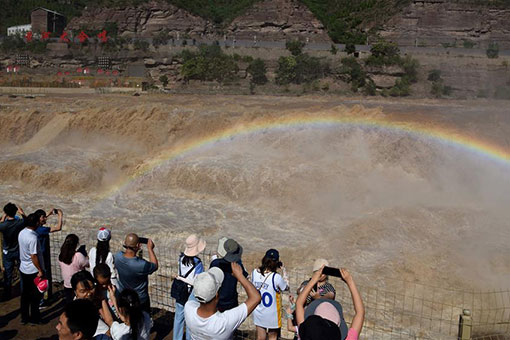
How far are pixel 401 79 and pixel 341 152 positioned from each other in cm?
3163

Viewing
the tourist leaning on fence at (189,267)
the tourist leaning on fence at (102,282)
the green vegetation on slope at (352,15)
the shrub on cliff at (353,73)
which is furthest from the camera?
the green vegetation on slope at (352,15)

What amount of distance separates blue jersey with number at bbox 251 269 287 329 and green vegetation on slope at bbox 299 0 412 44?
64.9 m

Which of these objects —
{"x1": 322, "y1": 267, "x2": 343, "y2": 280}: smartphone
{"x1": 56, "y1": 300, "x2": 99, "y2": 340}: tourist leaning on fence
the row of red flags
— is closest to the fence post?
{"x1": 322, "y1": 267, "x2": 343, "y2": 280}: smartphone

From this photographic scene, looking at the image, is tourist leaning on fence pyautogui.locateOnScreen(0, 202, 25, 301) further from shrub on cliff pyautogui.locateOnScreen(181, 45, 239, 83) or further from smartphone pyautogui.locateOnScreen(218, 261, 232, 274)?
shrub on cliff pyautogui.locateOnScreen(181, 45, 239, 83)

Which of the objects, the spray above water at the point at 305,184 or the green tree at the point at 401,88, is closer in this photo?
the spray above water at the point at 305,184

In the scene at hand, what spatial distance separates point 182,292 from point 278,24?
73967 millimetres

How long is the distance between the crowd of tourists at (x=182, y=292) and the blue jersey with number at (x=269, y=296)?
1 centimetres

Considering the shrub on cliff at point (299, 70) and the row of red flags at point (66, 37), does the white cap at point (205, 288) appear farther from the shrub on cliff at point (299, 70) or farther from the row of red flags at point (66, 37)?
the row of red flags at point (66, 37)

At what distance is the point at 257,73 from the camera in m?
53.0

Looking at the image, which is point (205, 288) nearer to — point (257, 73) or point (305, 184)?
point (305, 184)

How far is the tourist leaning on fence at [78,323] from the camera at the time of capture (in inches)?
135

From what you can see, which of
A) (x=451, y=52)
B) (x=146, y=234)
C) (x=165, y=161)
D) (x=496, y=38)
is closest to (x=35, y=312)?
(x=146, y=234)

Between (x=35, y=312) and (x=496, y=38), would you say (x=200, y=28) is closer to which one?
(x=496, y=38)

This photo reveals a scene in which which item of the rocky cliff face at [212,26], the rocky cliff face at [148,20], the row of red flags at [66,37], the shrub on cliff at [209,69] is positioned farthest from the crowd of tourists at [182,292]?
the rocky cliff face at [148,20]
